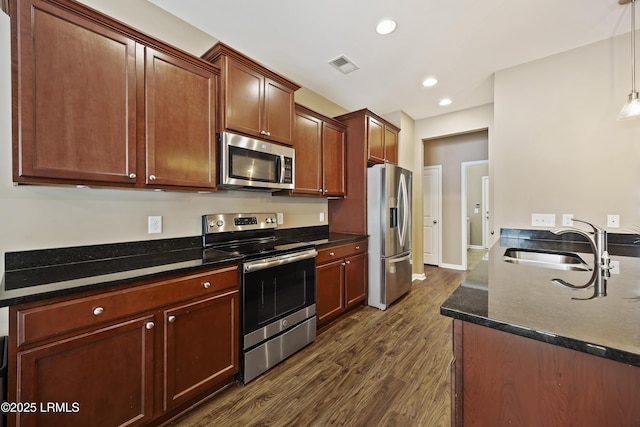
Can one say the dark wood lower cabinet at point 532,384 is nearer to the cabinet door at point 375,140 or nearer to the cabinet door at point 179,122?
the cabinet door at point 179,122

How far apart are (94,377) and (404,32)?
3.12 m

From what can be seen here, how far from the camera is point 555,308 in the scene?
0.84 m

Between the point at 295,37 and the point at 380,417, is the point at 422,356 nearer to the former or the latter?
the point at 380,417

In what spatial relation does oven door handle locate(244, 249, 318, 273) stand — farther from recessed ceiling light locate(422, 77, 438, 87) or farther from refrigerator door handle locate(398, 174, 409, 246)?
recessed ceiling light locate(422, 77, 438, 87)

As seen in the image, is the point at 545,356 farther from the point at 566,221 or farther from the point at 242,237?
the point at 566,221

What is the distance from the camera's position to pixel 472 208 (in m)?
7.21

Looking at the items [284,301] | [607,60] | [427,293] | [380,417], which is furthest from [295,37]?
[427,293]

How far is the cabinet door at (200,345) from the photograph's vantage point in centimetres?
142

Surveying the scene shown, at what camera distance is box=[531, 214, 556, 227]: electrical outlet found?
8.09 feet

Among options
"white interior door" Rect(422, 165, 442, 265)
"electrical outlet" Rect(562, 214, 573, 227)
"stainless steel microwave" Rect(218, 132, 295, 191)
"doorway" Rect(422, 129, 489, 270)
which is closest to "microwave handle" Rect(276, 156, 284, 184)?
"stainless steel microwave" Rect(218, 132, 295, 191)

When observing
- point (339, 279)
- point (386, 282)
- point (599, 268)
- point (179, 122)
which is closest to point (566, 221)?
point (599, 268)

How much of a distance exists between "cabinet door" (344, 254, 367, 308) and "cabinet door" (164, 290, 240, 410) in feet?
4.71

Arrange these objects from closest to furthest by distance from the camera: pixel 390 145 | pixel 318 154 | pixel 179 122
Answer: pixel 179 122
pixel 318 154
pixel 390 145

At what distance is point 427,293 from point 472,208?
15.5 feet
